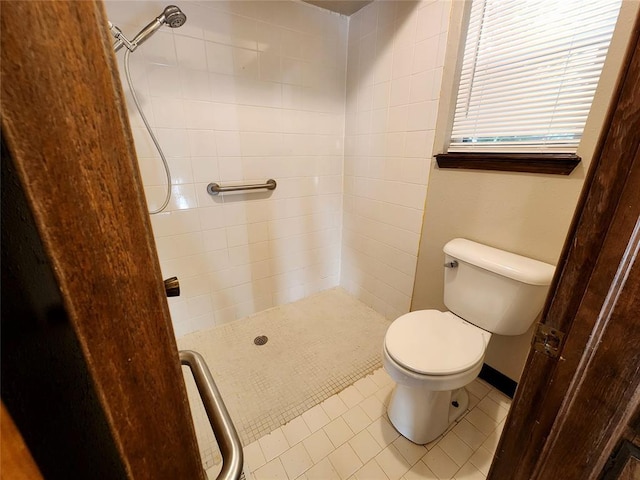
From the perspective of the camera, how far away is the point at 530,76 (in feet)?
3.60

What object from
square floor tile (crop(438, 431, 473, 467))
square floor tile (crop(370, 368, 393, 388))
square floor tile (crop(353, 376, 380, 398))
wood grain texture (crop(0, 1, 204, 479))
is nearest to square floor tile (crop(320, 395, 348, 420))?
square floor tile (crop(353, 376, 380, 398))

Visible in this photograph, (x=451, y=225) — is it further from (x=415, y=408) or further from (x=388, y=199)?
(x=415, y=408)

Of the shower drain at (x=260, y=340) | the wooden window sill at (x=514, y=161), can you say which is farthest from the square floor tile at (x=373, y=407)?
the wooden window sill at (x=514, y=161)

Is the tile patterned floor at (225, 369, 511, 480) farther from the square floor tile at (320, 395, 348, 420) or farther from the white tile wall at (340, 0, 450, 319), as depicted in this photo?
the white tile wall at (340, 0, 450, 319)

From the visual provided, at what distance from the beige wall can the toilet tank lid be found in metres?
0.05

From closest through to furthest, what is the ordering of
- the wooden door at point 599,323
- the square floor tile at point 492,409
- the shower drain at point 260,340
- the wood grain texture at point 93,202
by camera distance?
the wood grain texture at point 93,202, the wooden door at point 599,323, the square floor tile at point 492,409, the shower drain at point 260,340

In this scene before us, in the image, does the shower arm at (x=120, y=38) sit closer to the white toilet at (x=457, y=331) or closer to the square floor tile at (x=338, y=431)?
the white toilet at (x=457, y=331)

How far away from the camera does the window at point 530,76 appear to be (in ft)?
3.11

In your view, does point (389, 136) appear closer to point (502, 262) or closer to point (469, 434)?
point (502, 262)

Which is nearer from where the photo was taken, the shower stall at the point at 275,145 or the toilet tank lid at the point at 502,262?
the toilet tank lid at the point at 502,262

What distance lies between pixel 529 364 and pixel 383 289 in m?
1.45

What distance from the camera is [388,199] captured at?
1.76 metres

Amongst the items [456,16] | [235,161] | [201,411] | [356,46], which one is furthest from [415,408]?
[356,46]

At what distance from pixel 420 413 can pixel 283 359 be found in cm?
79
